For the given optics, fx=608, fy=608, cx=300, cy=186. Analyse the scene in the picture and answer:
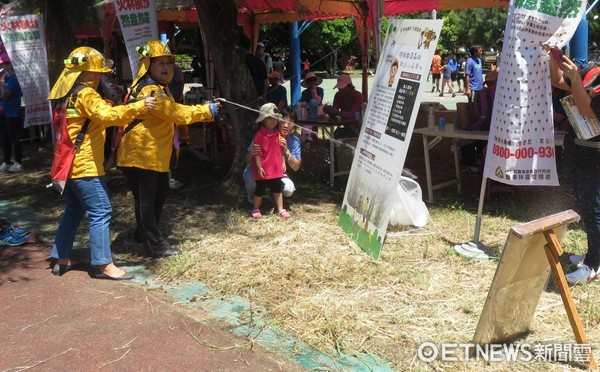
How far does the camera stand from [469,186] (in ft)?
25.5

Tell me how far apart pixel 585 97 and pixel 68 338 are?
12.5 feet

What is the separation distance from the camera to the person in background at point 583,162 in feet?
13.6

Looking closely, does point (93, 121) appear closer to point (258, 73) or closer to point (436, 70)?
point (258, 73)

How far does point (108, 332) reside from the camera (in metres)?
4.01

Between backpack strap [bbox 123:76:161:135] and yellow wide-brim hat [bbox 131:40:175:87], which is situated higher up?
yellow wide-brim hat [bbox 131:40:175:87]

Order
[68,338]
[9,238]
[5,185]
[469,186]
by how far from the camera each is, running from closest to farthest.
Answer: [68,338] < [9,238] < [469,186] < [5,185]

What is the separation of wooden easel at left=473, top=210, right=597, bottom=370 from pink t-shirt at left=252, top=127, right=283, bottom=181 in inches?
134

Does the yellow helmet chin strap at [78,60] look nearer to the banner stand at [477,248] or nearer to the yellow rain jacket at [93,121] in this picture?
the yellow rain jacket at [93,121]

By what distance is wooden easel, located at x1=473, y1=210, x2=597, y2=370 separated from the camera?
3.11 m

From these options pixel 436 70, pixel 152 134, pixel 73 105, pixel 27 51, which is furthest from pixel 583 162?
pixel 436 70

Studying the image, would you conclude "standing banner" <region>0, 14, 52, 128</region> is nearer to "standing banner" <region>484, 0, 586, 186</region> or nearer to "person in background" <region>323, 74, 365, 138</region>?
"person in background" <region>323, 74, 365, 138</region>

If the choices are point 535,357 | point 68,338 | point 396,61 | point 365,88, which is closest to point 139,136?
point 68,338

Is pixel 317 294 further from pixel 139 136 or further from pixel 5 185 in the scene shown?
pixel 5 185

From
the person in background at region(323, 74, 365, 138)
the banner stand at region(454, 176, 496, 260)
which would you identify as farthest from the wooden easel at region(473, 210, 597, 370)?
the person in background at region(323, 74, 365, 138)
